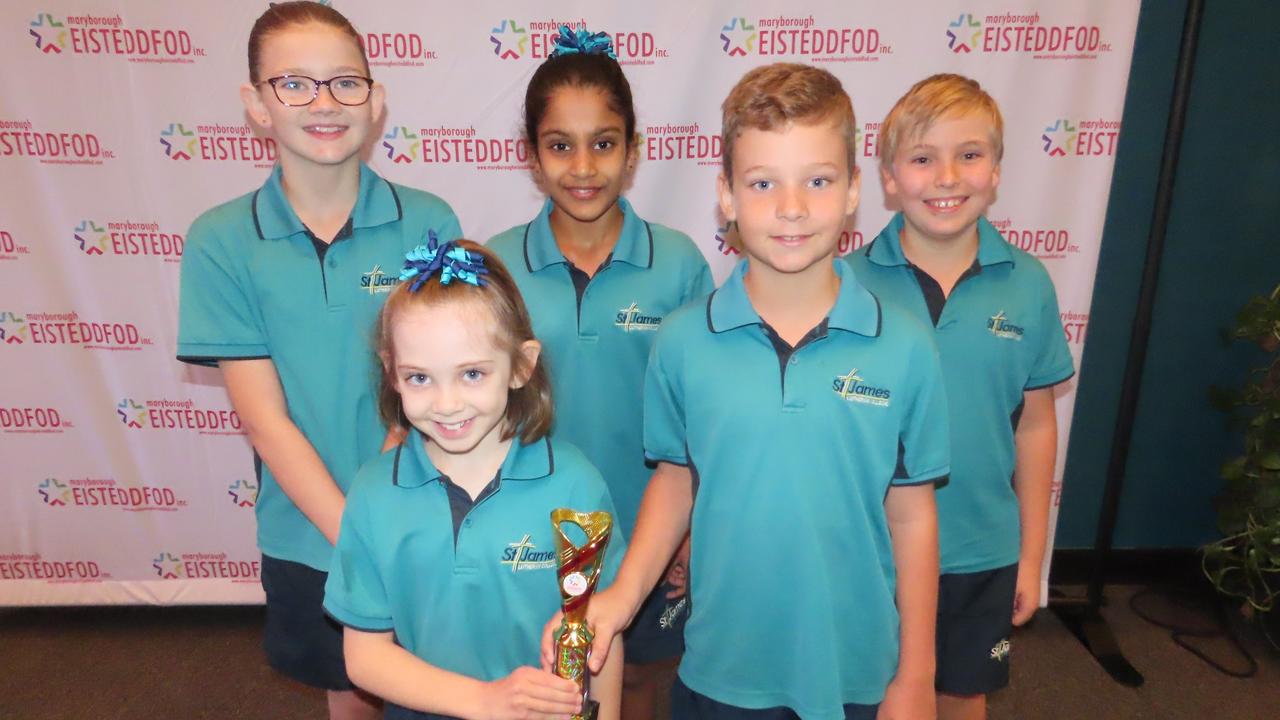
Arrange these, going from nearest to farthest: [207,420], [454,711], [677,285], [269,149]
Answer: [454,711]
[677,285]
[269,149]
[207,420]

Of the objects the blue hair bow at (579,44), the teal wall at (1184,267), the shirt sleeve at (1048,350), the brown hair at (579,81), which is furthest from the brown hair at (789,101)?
the teal wall at (1184,267)

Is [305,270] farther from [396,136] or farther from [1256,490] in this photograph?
[1256,490]

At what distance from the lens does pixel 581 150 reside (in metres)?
1.76

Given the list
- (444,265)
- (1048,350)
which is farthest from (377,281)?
(1048,350)

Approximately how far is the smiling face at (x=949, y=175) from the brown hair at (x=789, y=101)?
1.25ft

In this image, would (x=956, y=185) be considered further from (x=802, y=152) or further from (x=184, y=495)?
(x=184, y=495)

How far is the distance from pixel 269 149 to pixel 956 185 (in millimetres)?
2135

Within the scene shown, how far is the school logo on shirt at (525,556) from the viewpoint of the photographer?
1.36 metres

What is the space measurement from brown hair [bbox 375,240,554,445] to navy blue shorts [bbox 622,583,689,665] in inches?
27.1

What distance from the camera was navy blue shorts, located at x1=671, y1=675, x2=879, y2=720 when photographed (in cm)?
147

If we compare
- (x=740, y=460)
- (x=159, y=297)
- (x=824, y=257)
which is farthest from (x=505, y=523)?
(x=159, y=297)

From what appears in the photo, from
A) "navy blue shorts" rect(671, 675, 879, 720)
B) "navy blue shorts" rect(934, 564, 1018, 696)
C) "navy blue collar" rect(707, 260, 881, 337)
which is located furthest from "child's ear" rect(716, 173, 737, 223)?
"navy blue shorts" rect(934, 564, 1018, 696)

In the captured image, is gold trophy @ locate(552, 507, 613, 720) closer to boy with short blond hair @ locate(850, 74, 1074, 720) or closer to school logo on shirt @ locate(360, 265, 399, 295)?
school logo on shirt @ locate(360, 265, 399, 295)

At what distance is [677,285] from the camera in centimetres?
186
